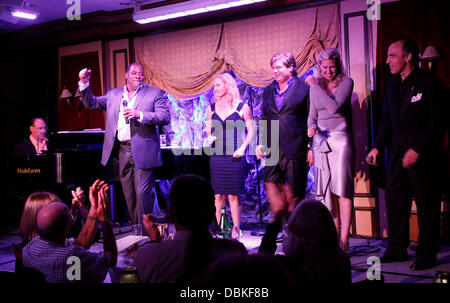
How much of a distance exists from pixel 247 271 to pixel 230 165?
11.9 feet

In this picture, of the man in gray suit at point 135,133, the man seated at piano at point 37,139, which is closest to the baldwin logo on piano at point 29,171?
the man in gray suit at point 135,133

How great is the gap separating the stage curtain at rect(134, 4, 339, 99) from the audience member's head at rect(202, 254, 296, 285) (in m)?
4.42

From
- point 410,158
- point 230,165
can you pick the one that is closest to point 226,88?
point 230,165

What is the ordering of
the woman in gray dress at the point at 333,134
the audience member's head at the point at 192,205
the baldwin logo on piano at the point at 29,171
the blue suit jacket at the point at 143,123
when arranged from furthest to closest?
1. the baldwin logo on piano at the point at 29,171
2. the blue suit jacket at the point at 143,123
3. the woman in gray dress at the point at 333,134
4. the audience member's head at the point at 192,205

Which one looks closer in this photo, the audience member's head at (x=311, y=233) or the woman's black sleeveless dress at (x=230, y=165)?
the audience member's head at (x=311, y=233)

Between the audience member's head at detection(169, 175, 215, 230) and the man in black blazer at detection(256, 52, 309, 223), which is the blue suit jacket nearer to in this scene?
the man in black blazer at detection(256, 52, 309, 223)

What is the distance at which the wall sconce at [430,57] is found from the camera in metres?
4.33

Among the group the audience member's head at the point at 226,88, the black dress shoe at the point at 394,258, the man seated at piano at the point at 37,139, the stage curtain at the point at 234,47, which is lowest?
the black dress shoe at the point at 394,258

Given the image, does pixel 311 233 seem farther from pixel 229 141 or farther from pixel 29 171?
pixel 29 171

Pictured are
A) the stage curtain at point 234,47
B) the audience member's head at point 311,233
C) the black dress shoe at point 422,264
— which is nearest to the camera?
the audience member's head at point 311,233

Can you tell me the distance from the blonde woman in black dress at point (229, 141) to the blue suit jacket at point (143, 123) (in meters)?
0.60

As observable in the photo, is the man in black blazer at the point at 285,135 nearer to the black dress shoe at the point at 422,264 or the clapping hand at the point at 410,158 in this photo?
the clapping hand at the point at 410,158

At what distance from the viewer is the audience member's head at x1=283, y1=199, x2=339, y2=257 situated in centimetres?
166
